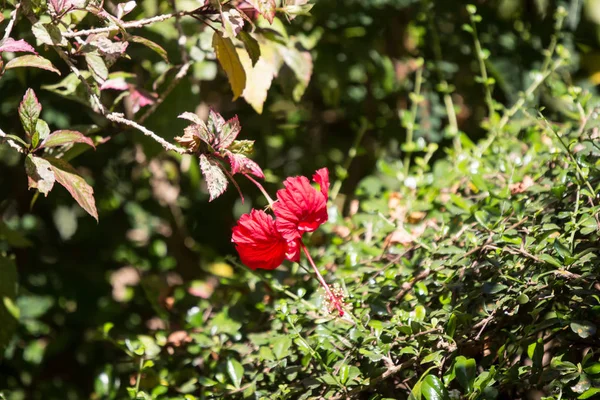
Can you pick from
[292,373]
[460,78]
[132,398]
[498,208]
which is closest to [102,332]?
[132,398]

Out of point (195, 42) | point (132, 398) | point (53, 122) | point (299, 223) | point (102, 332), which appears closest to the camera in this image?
point (299, 223)

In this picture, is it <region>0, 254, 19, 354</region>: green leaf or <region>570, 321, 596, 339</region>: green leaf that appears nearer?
<region>570, 321, 596, 339</region>: green leaf

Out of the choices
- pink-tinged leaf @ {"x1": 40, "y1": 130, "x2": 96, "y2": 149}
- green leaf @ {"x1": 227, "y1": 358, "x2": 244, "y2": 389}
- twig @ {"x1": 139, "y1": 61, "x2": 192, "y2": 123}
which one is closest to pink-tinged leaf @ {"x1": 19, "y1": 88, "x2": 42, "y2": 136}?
pink-tinged leaf @ {"x1": 40, "y1": 130, "x2": 96, "y2": 149}

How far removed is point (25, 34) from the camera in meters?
1.36

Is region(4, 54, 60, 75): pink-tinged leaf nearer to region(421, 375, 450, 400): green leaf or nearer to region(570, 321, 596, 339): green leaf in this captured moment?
region(421, 375, 450, 400): green leaf

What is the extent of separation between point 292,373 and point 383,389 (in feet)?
0.49

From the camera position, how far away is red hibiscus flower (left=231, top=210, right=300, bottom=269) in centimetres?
93

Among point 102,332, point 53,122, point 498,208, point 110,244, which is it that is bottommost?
point 110,244

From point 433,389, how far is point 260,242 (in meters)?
A: 0.31

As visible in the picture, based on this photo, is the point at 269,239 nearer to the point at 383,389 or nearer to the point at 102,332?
the point at 383,389

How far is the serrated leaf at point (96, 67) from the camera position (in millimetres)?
987

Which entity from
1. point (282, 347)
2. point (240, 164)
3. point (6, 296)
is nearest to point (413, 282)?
point (282, 347)

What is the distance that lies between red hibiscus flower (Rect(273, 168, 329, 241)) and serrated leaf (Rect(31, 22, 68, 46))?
0.39 metres

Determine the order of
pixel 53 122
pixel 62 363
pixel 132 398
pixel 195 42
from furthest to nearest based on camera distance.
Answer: pixel 62 363, pixel 53 122, pixel 195 42, pixel 132 398
